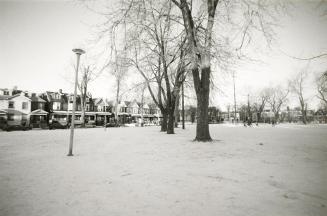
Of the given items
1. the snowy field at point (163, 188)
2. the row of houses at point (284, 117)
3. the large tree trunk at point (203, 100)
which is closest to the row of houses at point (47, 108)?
the large tree trunk at point (203, 100)

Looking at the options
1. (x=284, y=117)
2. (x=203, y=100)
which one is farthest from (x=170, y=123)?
(x=284, y=117)

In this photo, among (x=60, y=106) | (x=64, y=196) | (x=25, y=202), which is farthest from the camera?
(x=60, y=106)

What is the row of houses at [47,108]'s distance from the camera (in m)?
41.8

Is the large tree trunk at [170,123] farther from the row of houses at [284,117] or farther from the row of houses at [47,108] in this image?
the row of houses at [284,117]

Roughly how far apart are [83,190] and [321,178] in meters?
5.23

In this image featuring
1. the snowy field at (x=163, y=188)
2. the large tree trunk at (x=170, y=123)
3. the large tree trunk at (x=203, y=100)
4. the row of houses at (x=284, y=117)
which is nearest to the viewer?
the snowy field at (x=163, y=188)

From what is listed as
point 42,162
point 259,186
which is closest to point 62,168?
point 42,162

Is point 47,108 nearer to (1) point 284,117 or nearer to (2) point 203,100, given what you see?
(2) point 203,100

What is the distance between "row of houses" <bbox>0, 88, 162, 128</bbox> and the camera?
137 feet

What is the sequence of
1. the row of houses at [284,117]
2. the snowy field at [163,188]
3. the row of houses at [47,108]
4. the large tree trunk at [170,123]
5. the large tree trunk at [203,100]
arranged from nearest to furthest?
the snowy field at [163,188] → the large tree trunk at [203,100] → the large tree trunk at [170,123] → the row of houses at [47,108] → the row of houses at [284,117]

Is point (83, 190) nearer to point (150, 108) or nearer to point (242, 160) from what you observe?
point (242, 160)

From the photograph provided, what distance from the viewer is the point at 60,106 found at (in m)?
52.8

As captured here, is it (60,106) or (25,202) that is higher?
(60,106)

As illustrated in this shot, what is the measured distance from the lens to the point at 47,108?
50.8 metres
